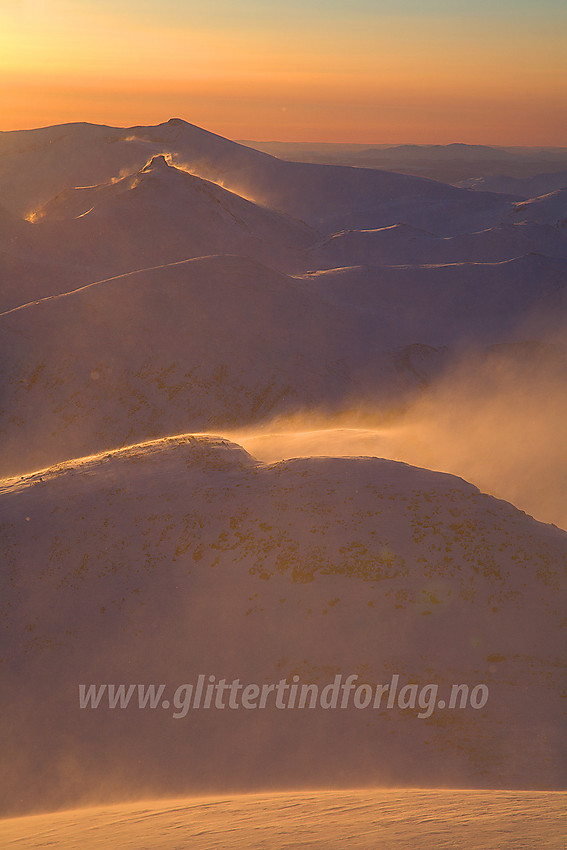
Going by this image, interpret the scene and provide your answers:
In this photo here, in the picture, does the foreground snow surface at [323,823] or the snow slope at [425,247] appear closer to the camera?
the foreground snow surface at [323,823]

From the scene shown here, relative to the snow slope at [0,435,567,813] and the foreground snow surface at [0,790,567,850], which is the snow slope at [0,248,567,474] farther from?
the foreground snow surface at [0,790,567,850]

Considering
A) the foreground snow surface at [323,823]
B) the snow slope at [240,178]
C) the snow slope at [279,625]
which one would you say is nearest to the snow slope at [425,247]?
the snow slope at [240,178]

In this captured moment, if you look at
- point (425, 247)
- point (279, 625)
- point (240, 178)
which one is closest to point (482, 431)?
point (279, 625)

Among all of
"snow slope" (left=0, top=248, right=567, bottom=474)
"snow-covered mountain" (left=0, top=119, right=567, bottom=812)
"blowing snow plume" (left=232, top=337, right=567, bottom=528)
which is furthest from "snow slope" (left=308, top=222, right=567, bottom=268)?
"snow-covered mountain" (left=0, top=119, right=567, bottom=812)

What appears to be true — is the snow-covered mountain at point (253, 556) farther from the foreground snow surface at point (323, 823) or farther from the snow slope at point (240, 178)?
the snow slope at point (240, 178)

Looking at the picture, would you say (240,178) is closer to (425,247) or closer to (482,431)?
(425,247)

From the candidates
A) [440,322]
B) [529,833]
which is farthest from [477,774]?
[440,322]
